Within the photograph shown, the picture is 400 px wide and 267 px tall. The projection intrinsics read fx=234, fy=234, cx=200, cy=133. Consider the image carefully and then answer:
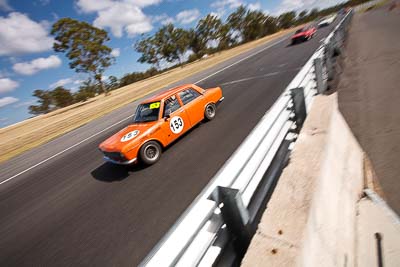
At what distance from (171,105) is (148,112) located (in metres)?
0.67

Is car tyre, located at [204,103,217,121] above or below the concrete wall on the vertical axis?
below

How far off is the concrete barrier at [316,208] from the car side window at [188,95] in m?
4.39

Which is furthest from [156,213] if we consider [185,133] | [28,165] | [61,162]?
[28,165]

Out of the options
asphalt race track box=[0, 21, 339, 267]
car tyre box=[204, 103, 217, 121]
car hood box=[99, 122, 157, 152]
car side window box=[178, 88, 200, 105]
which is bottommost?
asphalt race track box=[0, 21, 339, 267]

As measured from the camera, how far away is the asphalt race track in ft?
12.2

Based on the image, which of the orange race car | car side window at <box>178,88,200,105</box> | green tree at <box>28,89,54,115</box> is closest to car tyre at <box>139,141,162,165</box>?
the orange race car

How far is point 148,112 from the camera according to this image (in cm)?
657

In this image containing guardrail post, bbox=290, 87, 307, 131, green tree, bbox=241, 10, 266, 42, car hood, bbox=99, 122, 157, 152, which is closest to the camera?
guardrail post, bbox=290, 87, 307, 131

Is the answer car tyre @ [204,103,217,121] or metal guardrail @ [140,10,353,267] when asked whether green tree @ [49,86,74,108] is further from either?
metal guardrail @ [140,10,353,267]

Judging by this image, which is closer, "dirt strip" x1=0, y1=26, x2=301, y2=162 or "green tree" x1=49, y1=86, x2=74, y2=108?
"dirt strip" x1=0, y1=26, x2=301, y2=162

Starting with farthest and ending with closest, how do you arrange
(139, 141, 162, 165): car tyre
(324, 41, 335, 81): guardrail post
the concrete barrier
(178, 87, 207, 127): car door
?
(178, 87, 207, 127): car door → (324, 41, 335, 81): guardrail post → (139, 141, 162, 165): car tyre → the concrete barrier

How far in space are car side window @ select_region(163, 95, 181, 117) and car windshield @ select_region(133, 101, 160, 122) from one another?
217 mm

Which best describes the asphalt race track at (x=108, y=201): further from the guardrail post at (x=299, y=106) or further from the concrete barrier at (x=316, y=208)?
the concrete barrier at (x=316, y=208)

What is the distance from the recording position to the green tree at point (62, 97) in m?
73.4
